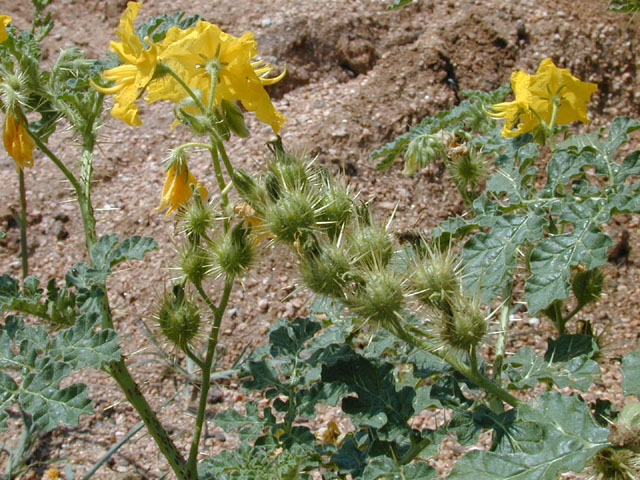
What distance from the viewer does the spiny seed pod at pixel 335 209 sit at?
1626 millimetres

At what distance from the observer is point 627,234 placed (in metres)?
3.05

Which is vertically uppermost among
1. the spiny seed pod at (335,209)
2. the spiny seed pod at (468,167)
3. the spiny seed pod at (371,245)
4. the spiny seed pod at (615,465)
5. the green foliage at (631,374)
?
the spiny seed pod at (335,209)

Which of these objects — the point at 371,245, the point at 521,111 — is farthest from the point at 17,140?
the point at 521,111

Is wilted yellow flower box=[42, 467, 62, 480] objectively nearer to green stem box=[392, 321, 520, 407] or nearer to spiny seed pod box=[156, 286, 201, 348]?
spiny seed pod box=[156, 286, 201, 348]

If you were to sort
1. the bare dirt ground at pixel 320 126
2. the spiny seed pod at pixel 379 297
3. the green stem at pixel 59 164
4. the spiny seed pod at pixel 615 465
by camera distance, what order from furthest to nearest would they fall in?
the bare dirt ground at pixel 320 126 → the green stem at pixel 59 164 → the spiny seed pod at pixel 615 465 → the spiny seed pod at pixel 379 297

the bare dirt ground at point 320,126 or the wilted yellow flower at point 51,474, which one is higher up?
the bare dirt ground at point 320,126

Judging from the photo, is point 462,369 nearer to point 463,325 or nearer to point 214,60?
point 463,325

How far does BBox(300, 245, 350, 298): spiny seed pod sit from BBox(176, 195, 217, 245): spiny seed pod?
306mm

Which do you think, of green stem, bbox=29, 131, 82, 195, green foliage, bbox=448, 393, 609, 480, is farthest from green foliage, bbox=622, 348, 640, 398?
green stem, bbox=29, 131, 82, 195

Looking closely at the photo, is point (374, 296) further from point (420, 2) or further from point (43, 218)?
point (420, 2)

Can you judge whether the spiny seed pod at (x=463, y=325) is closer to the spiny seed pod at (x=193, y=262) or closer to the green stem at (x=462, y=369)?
the green stem at (x=462, y=369)

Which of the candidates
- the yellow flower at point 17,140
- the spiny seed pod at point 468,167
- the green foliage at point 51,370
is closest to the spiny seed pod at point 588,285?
the spiny seed pod at point 468,167

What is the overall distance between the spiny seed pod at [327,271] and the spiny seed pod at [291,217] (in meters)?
0.07

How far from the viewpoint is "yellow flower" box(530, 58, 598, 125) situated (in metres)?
2.21
